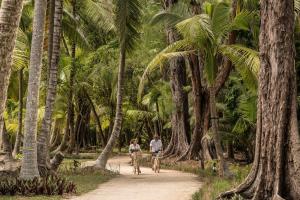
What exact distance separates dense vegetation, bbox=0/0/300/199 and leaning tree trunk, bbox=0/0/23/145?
1 centimetres

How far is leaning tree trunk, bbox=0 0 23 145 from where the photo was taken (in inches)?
232

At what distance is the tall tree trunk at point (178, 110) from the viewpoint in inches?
1102

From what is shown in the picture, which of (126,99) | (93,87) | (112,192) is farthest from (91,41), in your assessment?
(112,192)

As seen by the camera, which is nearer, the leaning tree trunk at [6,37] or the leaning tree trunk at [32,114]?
Answer: the leaning tree trunk at [6,37]

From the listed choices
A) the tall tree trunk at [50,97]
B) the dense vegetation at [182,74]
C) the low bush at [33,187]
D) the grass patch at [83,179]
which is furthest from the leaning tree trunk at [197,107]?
the low bush at [33,187]

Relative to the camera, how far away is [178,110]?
28750 millimetres

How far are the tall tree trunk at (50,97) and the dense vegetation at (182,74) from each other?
0.03 metres

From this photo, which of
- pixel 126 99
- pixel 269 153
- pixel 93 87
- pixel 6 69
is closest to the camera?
pixel 6 69

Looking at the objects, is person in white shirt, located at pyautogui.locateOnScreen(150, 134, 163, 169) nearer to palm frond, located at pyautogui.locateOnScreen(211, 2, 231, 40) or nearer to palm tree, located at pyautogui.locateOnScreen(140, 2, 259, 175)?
palm tree, located at pyautogui.locateOnScreen(140, 2, 259, 175)

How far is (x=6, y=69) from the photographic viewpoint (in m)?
5.92

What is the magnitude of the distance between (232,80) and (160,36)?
33.4 ft

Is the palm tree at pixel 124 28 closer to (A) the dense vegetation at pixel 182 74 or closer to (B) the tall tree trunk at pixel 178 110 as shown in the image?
(A) the dense vegetation at pixel 182 74

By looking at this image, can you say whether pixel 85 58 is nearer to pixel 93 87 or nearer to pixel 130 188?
pixel 93 87

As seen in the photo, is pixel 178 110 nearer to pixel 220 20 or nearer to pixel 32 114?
pixel 220 20
